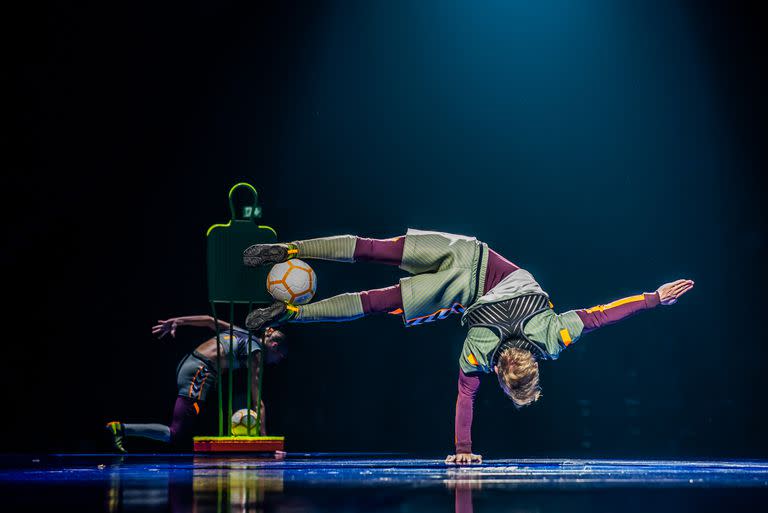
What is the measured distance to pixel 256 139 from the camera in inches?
254

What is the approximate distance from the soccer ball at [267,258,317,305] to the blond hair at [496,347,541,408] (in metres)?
1.14

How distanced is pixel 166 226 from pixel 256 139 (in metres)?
0.84

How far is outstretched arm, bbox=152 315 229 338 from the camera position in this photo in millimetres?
5919

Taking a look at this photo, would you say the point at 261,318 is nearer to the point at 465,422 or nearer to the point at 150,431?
the point at 465,422

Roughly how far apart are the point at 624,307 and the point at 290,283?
1626mm

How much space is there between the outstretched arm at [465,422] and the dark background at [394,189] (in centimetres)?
213

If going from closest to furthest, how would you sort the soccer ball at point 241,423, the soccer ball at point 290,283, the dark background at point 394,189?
the soccer ball at point 290,283, the soccer ball at point 241,423, the dark background at point 394,189

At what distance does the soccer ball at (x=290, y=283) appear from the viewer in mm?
4746

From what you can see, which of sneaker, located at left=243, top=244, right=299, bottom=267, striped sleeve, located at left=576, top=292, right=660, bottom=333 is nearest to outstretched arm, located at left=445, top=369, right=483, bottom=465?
striped sleeve, located at left=576, top=292, right=660, bottom=333

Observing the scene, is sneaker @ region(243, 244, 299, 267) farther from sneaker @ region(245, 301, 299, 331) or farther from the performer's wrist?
the performer's wrist

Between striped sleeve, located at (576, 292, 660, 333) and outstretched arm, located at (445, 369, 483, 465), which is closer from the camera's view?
outstretched arm, located at (445, 369, 483, 465)

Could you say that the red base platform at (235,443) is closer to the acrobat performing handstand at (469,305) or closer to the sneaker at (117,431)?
the sneaker at (117,431)

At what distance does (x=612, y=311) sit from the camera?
4.52 meters

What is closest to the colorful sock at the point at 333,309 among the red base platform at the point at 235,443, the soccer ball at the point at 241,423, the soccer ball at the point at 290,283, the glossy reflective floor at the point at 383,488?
the soccer ball at the point at 290,283
